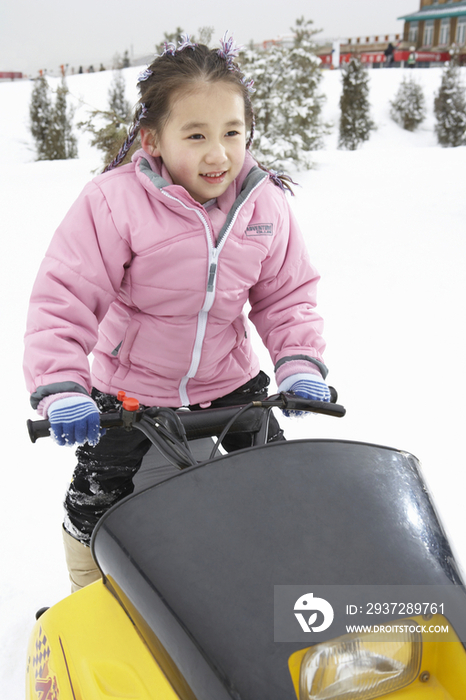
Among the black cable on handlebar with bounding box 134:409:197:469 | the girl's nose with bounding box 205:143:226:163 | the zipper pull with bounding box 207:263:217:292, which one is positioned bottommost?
the black cable on handlebar with bounding box 134:409:197:469

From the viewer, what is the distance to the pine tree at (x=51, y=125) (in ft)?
54.1

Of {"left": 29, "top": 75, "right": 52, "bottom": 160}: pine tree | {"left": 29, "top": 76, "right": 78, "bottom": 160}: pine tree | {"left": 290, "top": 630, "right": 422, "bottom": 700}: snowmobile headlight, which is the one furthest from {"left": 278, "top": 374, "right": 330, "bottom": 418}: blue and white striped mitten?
{"left": 29, "top": 75, "right": 52, "bottom": 160}: pine tree

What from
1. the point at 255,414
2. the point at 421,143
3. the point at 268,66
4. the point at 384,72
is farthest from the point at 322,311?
the point at 384,72

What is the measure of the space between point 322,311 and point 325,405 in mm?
3524

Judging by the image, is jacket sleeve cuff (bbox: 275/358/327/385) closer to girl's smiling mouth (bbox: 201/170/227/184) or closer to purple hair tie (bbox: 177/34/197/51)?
girl's smiling mouth (bbox: 201/170/227/184)

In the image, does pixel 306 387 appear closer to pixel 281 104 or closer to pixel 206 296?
pixel 206 296

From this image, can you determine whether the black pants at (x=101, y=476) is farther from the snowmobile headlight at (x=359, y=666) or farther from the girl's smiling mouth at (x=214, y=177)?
the snowmobile headlight at (x=359, y=666)

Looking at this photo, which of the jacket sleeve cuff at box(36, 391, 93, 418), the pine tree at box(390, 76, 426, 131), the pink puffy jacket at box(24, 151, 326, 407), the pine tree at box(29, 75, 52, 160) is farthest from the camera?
the pine tree at box(390, 76, 426, 131)

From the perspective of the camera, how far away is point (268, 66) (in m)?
10.6

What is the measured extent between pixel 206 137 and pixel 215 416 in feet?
2.24

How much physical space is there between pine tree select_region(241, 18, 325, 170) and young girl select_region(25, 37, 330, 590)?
8.33 metres

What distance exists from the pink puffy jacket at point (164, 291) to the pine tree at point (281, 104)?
833 cm

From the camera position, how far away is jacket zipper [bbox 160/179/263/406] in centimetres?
150

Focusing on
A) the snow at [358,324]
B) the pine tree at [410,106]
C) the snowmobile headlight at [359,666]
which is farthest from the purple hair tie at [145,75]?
the pine tree at [410,106]
